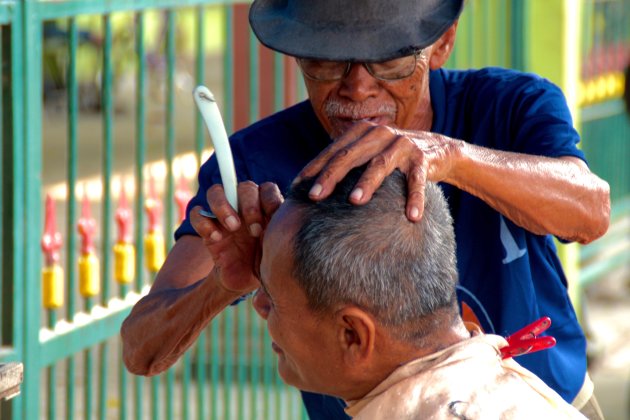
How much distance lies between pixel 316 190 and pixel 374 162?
108 mm

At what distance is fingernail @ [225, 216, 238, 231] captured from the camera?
89.0 inches

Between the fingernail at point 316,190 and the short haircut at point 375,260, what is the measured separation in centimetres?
2

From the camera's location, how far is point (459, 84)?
2.85 meters

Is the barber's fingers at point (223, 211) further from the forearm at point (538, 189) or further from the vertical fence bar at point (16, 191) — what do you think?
the vertical fence bar at point (16, 191)

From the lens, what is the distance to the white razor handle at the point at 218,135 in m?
2.17

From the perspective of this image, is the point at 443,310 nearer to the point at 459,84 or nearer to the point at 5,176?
the point at 459,84

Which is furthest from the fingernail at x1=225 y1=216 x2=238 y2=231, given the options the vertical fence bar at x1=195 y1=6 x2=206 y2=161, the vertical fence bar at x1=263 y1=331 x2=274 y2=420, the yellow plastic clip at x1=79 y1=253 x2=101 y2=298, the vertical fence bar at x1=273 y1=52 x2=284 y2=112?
the vertical fence bar at x1=263 y1=331 x2=274 y2=420

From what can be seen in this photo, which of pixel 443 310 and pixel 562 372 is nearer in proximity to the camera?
pixel 443 310

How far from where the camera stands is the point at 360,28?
256 centimetres

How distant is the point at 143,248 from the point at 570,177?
6.29 ft

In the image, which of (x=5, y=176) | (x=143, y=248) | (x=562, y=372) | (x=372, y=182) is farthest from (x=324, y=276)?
(x=143, y=248)

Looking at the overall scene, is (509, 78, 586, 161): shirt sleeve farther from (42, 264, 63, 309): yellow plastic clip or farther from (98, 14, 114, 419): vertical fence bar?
(42, 264, 63, 309): yellow plastic clip

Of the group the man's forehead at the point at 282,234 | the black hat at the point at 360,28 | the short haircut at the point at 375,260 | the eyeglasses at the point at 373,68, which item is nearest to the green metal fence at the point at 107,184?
the black hat at the point at 360,28

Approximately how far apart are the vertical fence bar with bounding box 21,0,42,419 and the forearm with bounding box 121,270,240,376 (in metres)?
0.75
